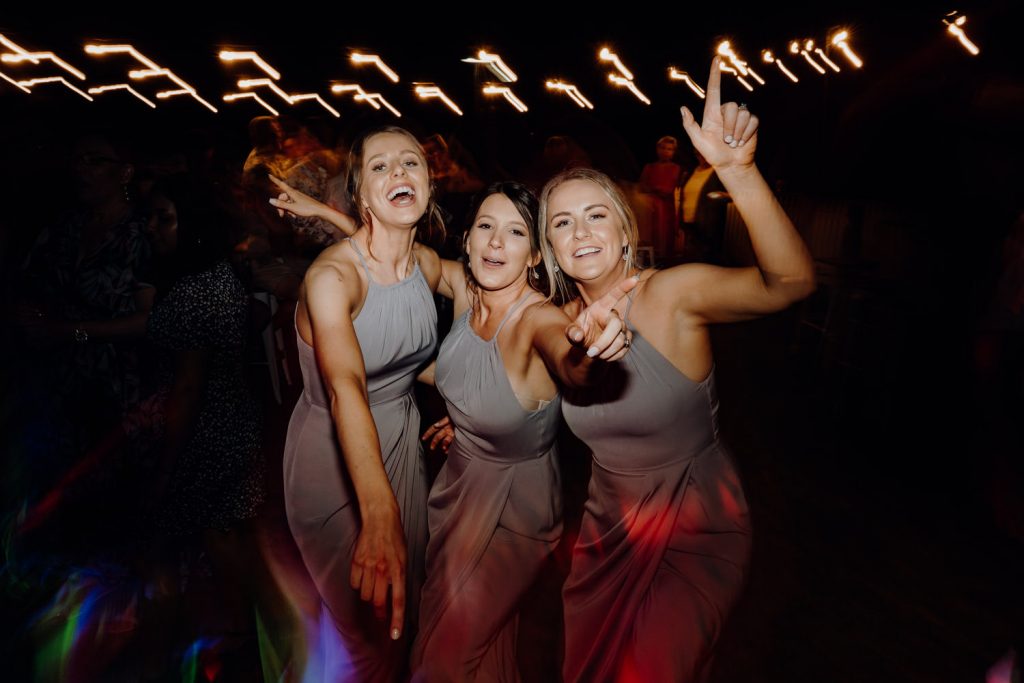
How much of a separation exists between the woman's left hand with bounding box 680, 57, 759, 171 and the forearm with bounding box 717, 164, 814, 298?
4 centimetres

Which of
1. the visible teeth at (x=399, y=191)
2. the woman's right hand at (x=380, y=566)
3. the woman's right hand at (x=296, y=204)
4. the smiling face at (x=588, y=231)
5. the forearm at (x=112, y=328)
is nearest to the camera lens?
the woman's right hand at (x=380, y=566)

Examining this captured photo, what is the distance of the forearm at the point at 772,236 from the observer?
1.36m

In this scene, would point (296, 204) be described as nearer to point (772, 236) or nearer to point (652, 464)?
point (652, 464)

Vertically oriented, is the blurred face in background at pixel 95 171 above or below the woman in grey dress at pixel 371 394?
above

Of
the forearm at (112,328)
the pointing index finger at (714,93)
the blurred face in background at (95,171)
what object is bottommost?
the forearm at (112,328)

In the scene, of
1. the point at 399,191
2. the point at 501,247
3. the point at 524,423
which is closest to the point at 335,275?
the point at 399,191

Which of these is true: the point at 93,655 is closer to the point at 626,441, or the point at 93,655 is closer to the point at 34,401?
the point at 34,401

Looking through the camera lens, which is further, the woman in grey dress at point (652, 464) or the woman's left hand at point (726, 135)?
the woman in grey dress at point (652, 464)

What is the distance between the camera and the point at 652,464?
1750 mm

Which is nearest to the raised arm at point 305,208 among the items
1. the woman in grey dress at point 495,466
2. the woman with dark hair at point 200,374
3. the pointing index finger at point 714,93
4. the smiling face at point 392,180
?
the woman with dark hair at point 200,374

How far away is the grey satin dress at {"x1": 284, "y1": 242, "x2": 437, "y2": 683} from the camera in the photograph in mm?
2086

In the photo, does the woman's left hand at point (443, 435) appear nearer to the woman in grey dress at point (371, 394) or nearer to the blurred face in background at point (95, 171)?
the woman in grey dress at point (371, 394)

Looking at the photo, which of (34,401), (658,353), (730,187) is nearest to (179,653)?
(34,401)

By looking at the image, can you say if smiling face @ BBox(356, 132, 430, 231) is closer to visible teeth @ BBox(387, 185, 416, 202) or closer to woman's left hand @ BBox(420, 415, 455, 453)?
visible teeth @ BBox(387, 185, 416, 202)
